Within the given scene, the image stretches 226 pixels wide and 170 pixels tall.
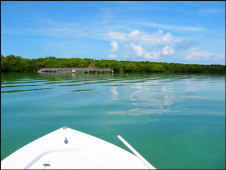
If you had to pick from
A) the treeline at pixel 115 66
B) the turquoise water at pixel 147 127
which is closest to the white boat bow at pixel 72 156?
the turquoise water at pixel 147 127

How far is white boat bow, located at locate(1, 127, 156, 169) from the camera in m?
3.99

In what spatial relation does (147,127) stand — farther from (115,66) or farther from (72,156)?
(115,66)

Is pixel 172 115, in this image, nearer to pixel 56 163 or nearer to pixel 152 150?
pixel 152 150

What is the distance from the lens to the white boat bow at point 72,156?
3.99 m

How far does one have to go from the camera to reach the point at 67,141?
489 centimetres

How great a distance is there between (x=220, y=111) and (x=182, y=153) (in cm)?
671

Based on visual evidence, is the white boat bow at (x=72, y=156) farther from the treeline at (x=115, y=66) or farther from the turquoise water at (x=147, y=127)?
the treeline at (x=115, y=66)

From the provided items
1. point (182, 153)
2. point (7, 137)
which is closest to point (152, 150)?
point (182, 153)

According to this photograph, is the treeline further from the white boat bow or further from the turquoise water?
the white boat bow

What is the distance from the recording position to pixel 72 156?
449 cm

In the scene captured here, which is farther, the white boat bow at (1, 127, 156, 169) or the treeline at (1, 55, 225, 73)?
the treeline at (1, 55, 225, 73)

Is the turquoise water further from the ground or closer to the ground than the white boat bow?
closer to the ground

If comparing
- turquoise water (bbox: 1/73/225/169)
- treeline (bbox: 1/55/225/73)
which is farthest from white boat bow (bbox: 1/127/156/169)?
treeline (bbox: 1/55/225/73)

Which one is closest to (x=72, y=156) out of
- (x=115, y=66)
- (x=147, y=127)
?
(x=147, y=127)
